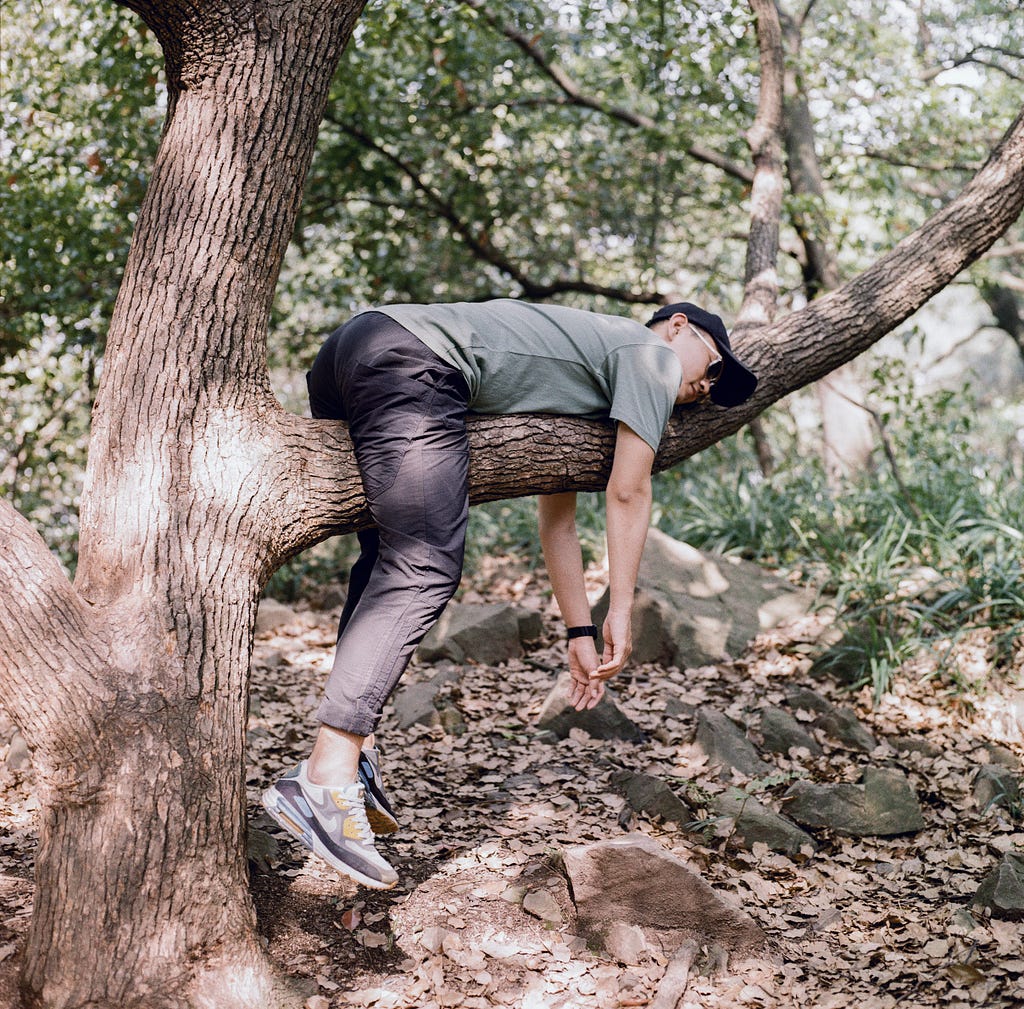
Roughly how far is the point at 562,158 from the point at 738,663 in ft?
15.9

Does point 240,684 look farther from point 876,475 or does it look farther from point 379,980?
point 876,475

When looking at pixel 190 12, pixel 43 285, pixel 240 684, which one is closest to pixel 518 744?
pixel 240 684

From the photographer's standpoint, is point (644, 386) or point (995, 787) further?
point (995, 787)

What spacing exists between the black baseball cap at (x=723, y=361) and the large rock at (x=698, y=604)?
1988 mm

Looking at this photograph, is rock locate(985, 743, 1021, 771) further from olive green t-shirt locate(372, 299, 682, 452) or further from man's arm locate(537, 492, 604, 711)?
olive green t-shirt locate(372, 299, 682, 452)

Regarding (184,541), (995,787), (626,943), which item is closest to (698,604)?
(995,787)

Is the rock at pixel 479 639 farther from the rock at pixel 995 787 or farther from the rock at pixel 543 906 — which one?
the rock at pixel 995 787

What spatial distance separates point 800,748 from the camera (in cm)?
420

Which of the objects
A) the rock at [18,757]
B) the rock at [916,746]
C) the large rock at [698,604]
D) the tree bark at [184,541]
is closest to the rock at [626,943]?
the tree bark at [184,541]

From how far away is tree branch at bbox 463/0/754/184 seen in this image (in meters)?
6.93

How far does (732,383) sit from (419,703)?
6.95 feet

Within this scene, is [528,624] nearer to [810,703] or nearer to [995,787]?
[810,703]

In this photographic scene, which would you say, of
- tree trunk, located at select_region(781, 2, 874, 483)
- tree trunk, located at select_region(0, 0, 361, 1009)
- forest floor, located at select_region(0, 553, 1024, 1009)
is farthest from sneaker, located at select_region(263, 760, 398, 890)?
tree trunk, located at select_region(781, 2, 874, 483)

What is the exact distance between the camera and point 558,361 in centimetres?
297
